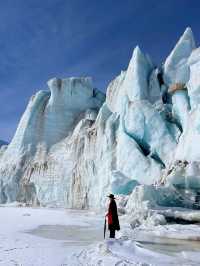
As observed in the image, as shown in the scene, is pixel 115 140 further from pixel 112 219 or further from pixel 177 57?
pixel 112 219

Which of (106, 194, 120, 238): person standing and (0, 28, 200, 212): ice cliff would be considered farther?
(0, 28, 200, 212): ice cliff

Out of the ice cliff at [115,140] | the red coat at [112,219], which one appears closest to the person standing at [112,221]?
the red coat at [112,219]

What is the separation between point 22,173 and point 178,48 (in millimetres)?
17562

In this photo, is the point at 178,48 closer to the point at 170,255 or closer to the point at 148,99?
the point at 148,99

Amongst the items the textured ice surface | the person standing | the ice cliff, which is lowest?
the person standing

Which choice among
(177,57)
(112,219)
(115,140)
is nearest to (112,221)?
(112,219)

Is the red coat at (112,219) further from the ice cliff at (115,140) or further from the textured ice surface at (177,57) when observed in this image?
the textured ice surface at (177,57)

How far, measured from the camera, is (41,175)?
31.4 meters

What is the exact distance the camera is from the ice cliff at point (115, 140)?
17781 millimetres

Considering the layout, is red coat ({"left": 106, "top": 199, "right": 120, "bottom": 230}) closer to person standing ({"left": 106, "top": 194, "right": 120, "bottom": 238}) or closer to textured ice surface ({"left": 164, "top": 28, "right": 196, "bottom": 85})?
person standing ({"left": 106, "top": 194, "right": 120, "bottom": 238})

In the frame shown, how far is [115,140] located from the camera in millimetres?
24203

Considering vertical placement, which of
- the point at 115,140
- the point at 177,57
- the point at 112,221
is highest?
the point at 177,57

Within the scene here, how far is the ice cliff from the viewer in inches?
700

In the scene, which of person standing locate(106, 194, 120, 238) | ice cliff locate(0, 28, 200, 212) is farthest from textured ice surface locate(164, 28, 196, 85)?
person standing locate(106, 194, 120, 238)
